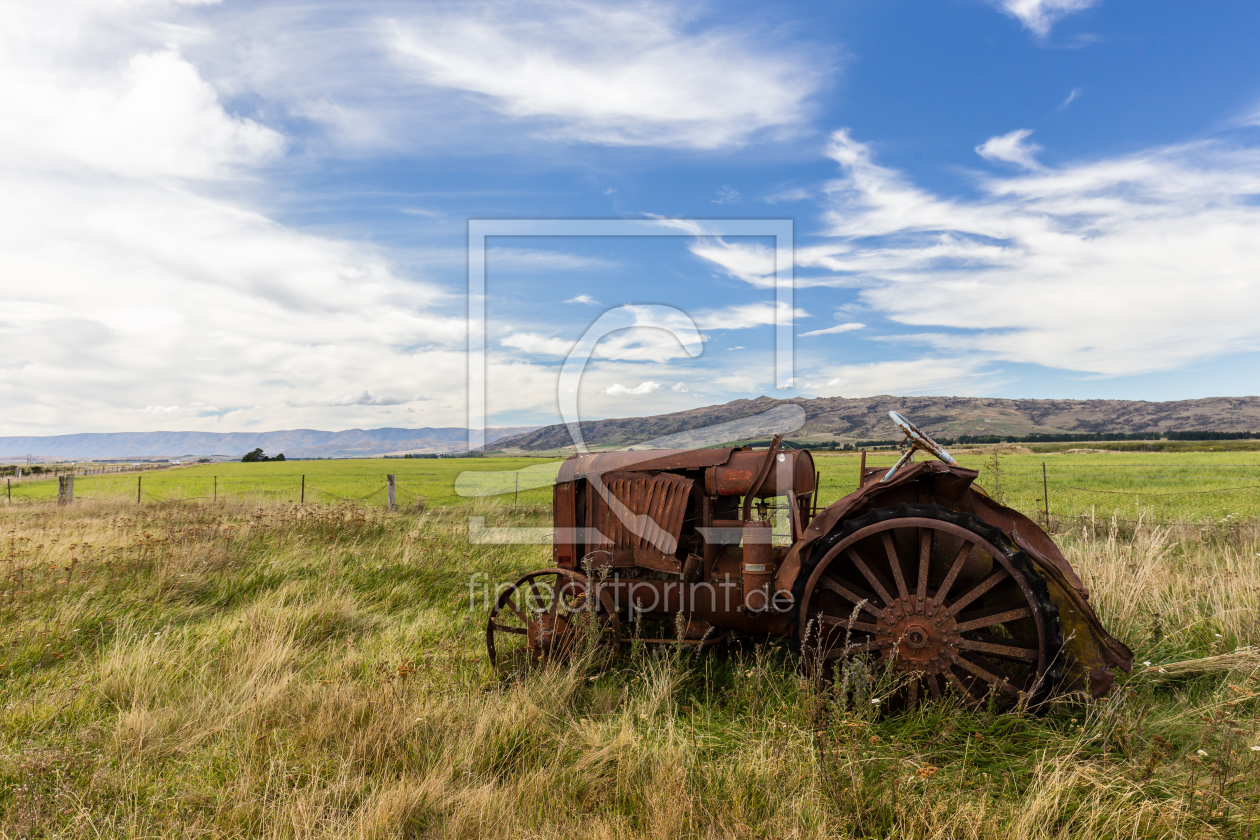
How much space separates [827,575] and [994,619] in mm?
881

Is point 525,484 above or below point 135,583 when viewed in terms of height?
above

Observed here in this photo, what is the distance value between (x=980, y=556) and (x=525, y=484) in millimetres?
3524

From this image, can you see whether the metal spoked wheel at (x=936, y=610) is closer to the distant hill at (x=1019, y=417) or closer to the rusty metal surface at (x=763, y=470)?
the rusty metal surface at (x=763, y=470)

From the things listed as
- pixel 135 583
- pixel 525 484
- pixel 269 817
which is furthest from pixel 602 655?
pixel 135 583

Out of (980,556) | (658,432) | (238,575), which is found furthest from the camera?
(238,575)

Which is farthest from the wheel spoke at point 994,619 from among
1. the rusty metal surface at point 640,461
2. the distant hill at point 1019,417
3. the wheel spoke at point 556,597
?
the distant hill at point 1019,417

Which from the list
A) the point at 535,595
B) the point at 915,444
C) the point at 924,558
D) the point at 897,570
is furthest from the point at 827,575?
the point at 535,595

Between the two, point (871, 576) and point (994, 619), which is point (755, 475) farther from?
point (994, 619)

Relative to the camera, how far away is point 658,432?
19.2 ft

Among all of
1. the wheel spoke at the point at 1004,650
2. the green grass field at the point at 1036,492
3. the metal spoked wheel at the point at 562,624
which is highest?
the wheel spoke at the point at 1004,650

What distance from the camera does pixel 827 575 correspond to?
3883 millimetres

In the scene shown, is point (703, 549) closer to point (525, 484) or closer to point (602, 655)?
point (602, 655)

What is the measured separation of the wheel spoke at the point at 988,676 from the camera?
3.45 metres

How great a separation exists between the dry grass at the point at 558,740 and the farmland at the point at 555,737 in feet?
0.05
